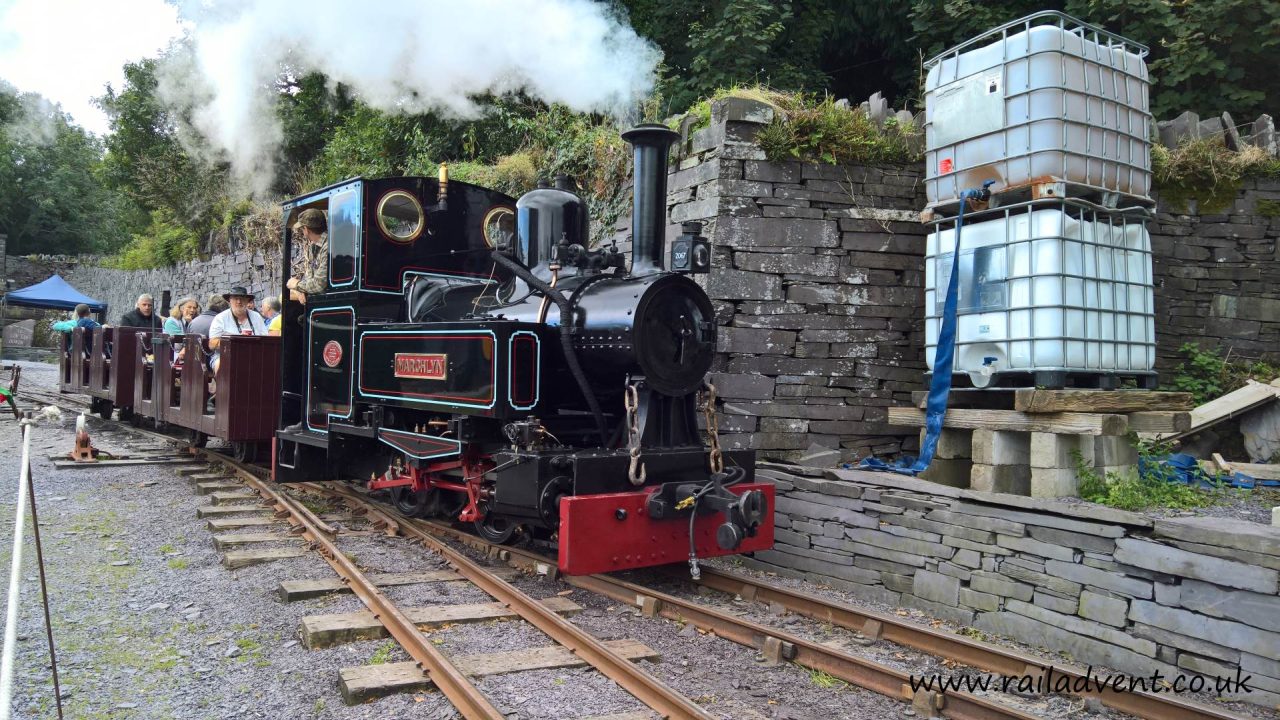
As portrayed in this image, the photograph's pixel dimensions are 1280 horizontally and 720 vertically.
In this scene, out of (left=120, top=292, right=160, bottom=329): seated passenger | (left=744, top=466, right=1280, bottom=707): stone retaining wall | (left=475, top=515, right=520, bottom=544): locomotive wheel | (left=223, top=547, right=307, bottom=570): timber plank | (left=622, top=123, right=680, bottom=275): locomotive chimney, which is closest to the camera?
(left=744, top=466, right=1280, bottom=707): stone retaining wall

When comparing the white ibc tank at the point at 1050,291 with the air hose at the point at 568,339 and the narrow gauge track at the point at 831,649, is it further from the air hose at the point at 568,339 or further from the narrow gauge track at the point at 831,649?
A: the air hose at the point at 568,339

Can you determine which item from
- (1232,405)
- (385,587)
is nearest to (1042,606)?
(1232,405)

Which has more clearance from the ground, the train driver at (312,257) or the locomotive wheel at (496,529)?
the train driver at (312,257)

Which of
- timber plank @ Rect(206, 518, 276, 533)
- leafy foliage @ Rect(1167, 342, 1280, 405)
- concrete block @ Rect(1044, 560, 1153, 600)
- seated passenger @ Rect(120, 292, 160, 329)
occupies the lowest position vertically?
timber plank @ Rect(206, 518, 276, 533)

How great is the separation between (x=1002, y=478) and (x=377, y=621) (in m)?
3.54

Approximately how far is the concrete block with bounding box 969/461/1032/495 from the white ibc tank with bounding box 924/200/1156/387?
0.53 m

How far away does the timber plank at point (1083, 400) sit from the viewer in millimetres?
4785

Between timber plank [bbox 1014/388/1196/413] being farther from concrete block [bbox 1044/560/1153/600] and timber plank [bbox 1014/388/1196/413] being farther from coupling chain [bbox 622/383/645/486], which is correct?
coupling chain [bbox 622/383/645/486]

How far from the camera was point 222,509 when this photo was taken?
6805mm

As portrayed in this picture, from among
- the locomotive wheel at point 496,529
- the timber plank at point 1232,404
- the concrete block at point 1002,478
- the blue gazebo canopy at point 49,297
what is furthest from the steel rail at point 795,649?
the blue gazebo canopy at point 49,297

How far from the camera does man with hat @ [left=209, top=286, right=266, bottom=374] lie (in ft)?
28.3

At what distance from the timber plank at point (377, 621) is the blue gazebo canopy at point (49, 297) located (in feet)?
74.7

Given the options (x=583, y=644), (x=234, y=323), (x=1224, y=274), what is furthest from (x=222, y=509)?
(x=1224, y=274)

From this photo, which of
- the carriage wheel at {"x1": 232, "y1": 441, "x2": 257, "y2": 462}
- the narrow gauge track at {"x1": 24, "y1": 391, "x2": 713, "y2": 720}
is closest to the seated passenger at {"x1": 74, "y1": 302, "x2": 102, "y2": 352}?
the carriage wheel at {"x1": 232, "y1": 441, "x2": 257, "y2": 462}
